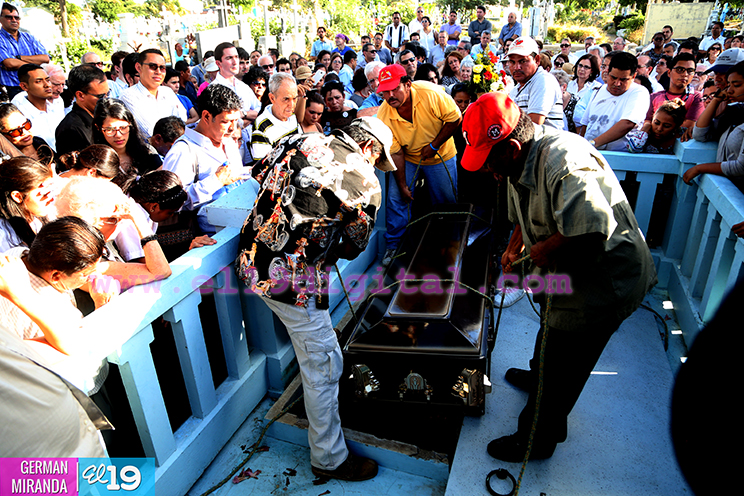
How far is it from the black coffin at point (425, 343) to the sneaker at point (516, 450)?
209mm

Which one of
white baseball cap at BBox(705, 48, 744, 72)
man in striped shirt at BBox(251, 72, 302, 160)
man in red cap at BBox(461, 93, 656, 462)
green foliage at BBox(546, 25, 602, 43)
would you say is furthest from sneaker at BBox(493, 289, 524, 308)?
green foliage at BBox(546, 25, 602, 43)

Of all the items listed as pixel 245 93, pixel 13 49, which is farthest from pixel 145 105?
pixel 13 49

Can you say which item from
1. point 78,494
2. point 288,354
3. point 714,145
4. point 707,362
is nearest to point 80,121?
point 288,354

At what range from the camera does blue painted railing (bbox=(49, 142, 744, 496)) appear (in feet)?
6.31

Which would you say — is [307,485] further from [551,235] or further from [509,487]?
[551,235]

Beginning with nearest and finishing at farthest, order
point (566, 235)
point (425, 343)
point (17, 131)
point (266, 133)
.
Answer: point (566, 235) → point (425, 343) → point (17, 131) → point (266, 133)

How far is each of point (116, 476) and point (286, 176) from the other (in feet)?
4.77

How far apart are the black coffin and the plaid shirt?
648cm

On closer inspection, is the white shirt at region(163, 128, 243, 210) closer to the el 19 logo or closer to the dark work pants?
the el 19 logo

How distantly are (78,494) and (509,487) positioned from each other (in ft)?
5.82

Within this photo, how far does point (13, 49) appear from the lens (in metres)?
6.40

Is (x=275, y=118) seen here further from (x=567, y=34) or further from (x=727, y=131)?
(x=567, y=34)

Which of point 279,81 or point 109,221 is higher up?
point 279,81

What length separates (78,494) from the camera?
1.57 meters
